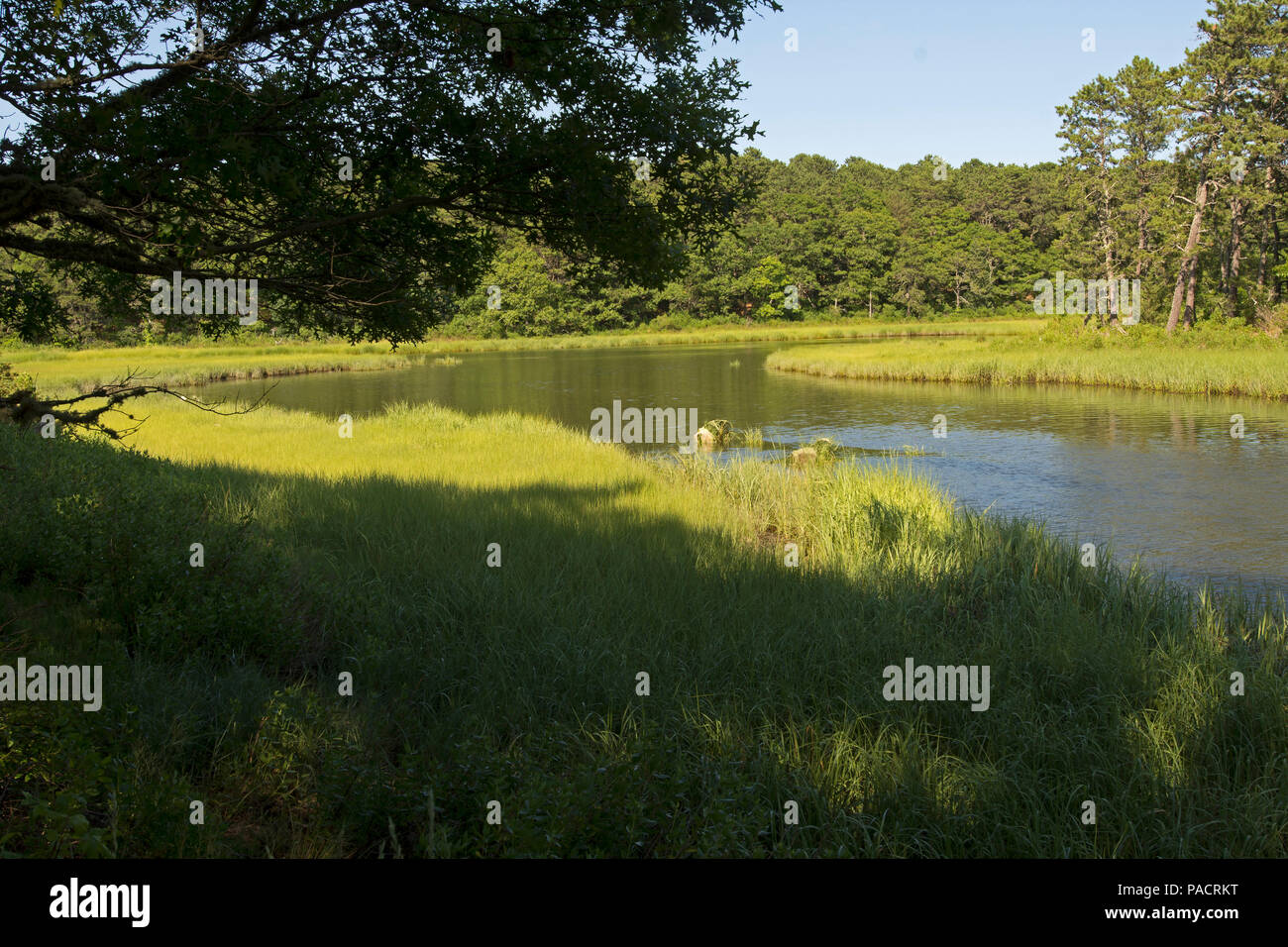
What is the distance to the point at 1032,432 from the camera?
79.8ft

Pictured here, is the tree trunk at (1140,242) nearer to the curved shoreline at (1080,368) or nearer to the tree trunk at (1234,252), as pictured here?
the tree trunk at (1234,252)

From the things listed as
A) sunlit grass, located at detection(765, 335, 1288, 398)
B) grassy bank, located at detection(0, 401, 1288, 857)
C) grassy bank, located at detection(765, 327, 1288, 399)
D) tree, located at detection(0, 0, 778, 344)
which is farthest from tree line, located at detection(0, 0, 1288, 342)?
sunlit grass, located at detection(765, 335, 1288, 398)

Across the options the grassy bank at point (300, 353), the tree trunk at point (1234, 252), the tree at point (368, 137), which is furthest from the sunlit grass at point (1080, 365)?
the tree at point (368, 137)

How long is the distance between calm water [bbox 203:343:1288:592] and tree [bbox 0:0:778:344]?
9408 millimetres

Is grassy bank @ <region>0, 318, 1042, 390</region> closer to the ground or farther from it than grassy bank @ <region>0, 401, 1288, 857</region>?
farther from it

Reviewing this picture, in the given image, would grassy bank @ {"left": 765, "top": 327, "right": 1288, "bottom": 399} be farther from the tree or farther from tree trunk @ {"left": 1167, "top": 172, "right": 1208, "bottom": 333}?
the tree

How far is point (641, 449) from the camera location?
22.5 metres

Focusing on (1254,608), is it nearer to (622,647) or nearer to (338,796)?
(622,647)

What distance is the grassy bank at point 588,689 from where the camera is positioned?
4375mm

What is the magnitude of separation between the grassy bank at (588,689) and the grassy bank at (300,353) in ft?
82.6

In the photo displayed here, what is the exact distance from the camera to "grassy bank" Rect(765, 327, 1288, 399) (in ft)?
100

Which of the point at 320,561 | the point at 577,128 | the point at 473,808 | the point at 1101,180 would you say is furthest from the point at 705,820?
the point at 1101,180

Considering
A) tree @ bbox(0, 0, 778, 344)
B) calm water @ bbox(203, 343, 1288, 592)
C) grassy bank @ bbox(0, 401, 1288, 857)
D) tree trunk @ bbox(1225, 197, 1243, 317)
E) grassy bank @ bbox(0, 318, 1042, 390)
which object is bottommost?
grassy bank @ bbox(0, 401, 1288, 857)

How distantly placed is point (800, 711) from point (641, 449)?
1699 cm
